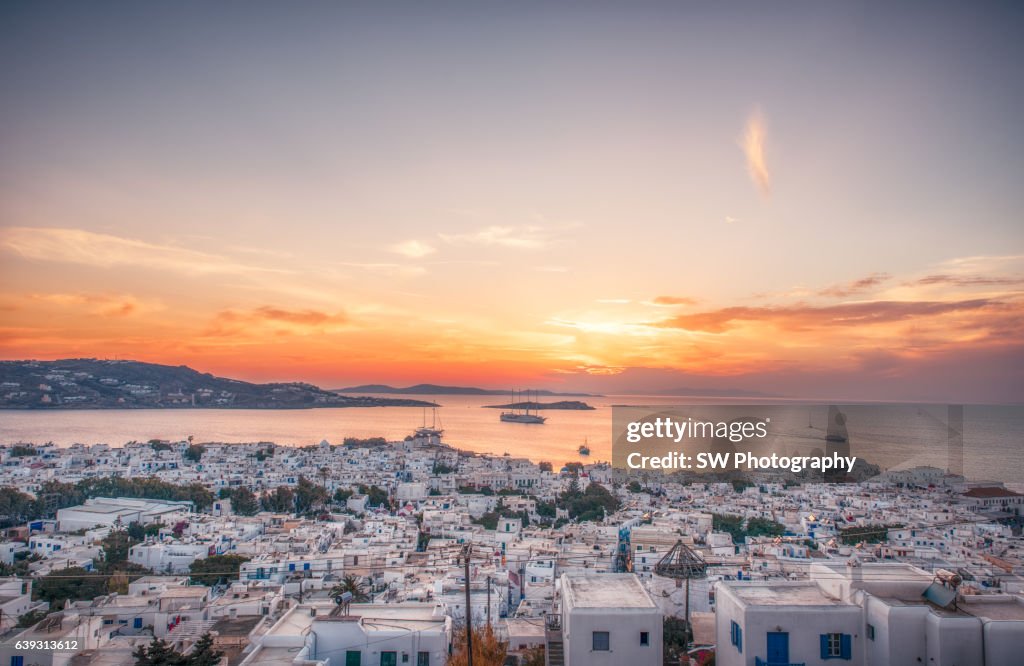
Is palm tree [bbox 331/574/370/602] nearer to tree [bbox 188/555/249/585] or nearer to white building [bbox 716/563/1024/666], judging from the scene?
tree [bbox 188/555/249/585]

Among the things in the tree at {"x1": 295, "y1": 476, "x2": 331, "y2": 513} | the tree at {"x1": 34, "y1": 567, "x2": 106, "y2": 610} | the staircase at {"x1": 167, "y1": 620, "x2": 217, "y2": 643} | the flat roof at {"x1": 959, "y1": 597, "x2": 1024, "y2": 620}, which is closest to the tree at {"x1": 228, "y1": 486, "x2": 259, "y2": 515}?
the tree at {"x1": 295, "y1": 476, "x2": 331, "y2": 513}

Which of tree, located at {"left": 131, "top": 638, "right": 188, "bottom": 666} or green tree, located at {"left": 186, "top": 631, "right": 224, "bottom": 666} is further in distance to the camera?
green tree, located at {"left": 186, "top": 631, "right": 224, "bottom": 666}

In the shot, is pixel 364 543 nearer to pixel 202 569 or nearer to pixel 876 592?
pixel 202 569

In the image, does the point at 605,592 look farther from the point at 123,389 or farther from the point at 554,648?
the point at 123,389

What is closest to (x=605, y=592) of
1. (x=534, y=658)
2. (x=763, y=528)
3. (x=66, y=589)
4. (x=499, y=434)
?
(x=534, y=658)

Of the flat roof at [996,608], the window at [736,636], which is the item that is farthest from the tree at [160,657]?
the flat roof at [996,608]

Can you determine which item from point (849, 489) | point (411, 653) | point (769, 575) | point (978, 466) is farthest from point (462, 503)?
point (978, 466)
